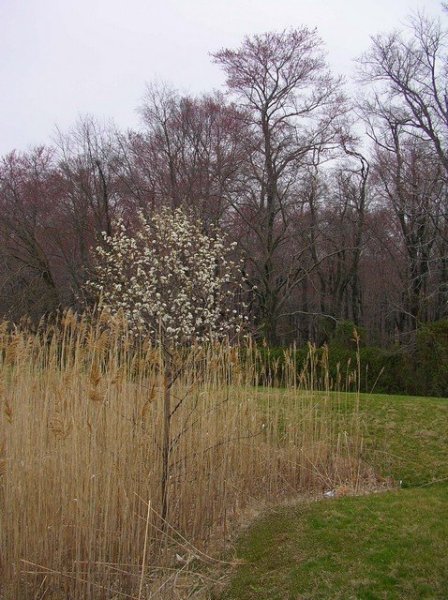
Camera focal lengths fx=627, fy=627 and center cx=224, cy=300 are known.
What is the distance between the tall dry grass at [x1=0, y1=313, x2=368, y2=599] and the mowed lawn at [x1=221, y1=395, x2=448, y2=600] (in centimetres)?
42

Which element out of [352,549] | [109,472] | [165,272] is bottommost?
[352,549]

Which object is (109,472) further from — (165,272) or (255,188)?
(255,188)

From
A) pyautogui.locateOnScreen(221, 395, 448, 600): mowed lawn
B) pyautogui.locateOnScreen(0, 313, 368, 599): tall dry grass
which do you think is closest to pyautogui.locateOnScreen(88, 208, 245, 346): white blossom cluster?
pyautogui.locateOnScreen(0, 313, 368, 599): tall dry grass

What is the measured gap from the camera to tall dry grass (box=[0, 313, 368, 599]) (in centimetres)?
357

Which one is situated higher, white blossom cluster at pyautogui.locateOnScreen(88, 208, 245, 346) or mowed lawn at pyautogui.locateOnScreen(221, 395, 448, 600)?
white blossom cluster at pyautogui.locateOnScreen(88, 208, 245, 346)

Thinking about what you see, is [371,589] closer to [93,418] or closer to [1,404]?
[93,418]

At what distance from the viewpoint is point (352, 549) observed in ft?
12.1

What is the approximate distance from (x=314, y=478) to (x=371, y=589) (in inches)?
93.7

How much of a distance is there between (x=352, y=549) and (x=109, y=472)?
1501 millimetres

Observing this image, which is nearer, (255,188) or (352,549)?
(352,549)

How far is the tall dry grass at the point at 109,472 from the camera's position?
3.57 metres

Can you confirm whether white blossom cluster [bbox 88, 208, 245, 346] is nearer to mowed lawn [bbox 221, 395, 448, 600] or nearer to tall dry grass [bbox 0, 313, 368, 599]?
tall dry grass [bbox 0, 313, 368, 599]

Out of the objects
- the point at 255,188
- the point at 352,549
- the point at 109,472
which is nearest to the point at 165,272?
the point at 109,472

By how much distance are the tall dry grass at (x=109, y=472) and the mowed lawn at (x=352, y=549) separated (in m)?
0.42
